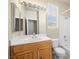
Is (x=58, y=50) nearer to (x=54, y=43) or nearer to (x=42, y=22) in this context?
(x=54, y=43)

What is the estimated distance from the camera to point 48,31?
2.47m

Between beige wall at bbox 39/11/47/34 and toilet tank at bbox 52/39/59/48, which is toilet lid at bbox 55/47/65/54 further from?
beige wall at bbox 39/11/47/34

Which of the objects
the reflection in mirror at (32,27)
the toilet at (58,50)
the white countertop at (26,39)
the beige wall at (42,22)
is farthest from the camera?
the toilet at (58,50)

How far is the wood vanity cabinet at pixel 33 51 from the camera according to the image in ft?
6.85

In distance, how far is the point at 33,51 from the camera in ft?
7.66

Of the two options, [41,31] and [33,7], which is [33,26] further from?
[33,7]

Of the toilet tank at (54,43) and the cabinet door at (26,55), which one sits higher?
the toilet tank at (54,43)

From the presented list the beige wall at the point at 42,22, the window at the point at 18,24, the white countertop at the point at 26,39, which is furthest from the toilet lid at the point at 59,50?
the window at the point at 18,24

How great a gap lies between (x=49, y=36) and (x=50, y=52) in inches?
15.0

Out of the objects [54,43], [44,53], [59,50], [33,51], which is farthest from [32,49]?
[59,50]

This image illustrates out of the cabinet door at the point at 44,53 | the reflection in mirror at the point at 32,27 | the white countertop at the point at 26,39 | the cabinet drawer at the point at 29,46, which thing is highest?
the reflection in mirror at the point at 32,27

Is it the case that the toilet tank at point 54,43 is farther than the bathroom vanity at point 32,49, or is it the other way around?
the toilet tank at point 54,43

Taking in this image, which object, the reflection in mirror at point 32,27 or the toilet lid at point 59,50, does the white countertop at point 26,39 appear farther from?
the toilet lid at point 59,50
